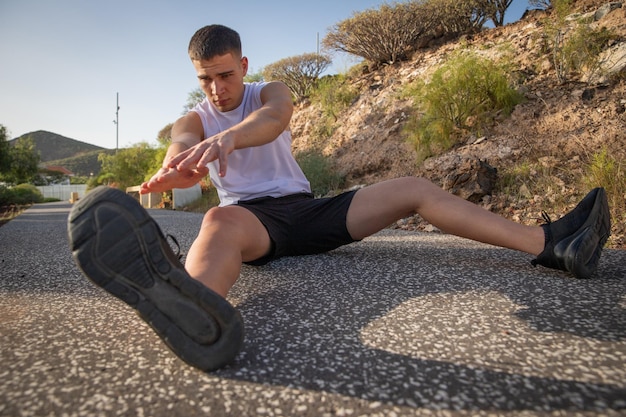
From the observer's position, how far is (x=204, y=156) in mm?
1058

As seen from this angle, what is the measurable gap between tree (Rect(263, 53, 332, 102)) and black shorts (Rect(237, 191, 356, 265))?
10.4 meters

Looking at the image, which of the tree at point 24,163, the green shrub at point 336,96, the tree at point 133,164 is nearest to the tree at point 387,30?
the green shrub at point 336,96

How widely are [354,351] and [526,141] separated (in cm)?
400

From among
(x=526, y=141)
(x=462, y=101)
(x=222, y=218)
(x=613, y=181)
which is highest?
(x=462, y=101)

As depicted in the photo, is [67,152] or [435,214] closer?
[435,214]

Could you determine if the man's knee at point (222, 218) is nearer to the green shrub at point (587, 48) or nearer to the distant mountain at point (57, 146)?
the green shrub at point (587, 48)

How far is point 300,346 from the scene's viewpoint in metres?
0.95

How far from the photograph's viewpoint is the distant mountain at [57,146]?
54.5 m

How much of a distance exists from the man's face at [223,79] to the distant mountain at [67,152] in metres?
53.3

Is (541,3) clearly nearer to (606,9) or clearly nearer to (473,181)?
(606,9)

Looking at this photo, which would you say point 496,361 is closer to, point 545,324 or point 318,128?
point 545,324

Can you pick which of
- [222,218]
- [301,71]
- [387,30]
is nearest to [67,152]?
[301,71]

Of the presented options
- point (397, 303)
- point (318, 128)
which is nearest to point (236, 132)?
point (397, 303)

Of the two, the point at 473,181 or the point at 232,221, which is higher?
the point at 473,181
